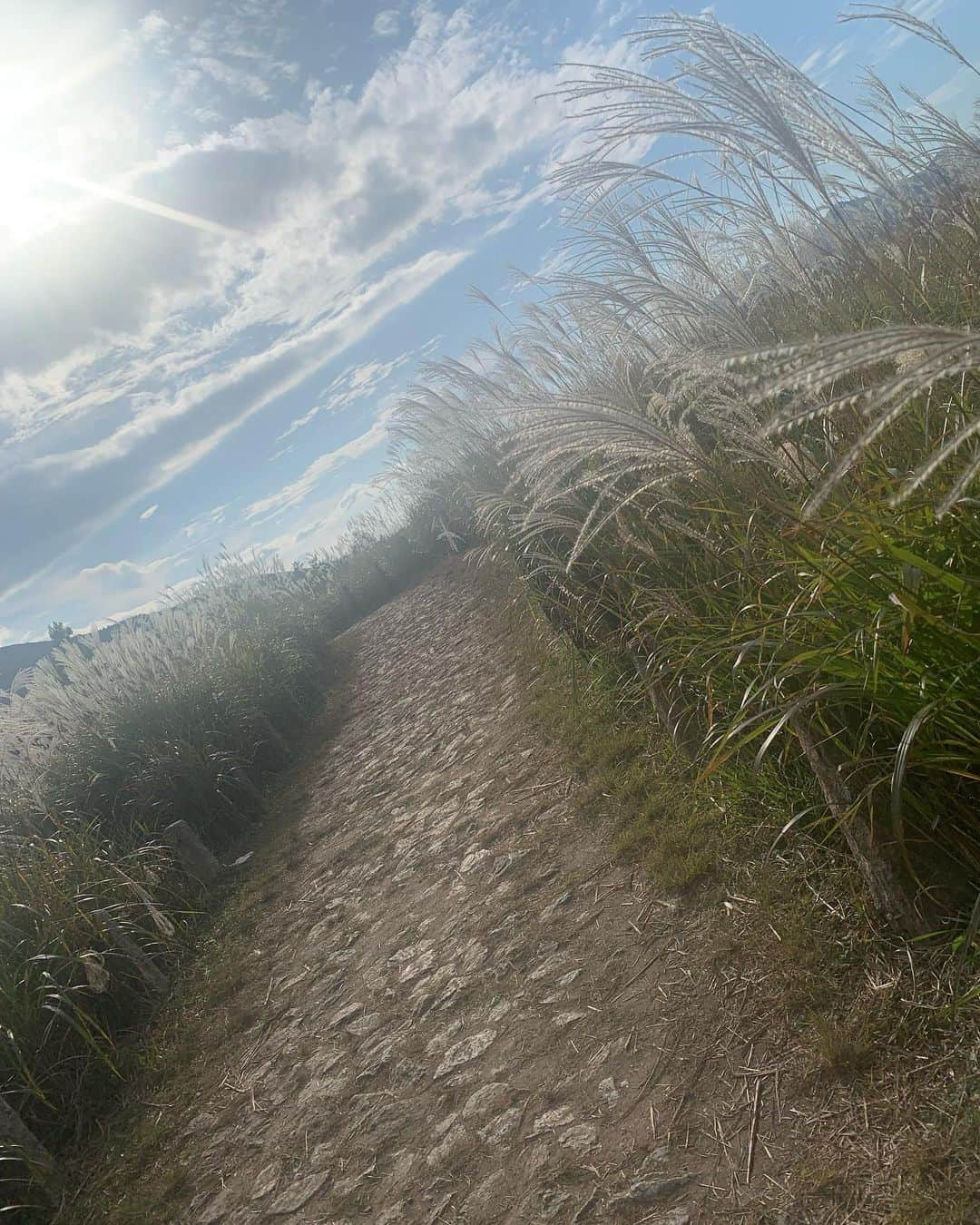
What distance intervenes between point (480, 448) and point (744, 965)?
7.83 meters

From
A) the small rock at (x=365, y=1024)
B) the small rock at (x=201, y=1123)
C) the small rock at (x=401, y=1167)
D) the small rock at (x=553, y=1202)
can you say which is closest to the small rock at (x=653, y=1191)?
the small rock at (x=553, y=1202)

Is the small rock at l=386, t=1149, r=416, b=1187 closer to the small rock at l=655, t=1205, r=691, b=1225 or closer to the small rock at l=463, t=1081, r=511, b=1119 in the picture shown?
the small rock at l=463, t=1081, r=511, b=1119

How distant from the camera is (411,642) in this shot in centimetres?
989

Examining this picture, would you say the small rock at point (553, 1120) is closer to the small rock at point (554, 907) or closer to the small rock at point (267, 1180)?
the small rock at point (554, 907)

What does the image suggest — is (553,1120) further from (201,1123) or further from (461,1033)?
(201,1123)

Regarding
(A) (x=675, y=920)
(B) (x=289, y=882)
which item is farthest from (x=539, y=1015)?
(B) (x=289, y=882)

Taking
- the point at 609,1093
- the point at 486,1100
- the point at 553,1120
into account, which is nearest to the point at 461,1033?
the point at 486,1100

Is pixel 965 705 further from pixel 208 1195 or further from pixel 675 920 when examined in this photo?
pixel 208 1195

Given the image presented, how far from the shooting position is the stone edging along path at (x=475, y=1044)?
77.7 inches

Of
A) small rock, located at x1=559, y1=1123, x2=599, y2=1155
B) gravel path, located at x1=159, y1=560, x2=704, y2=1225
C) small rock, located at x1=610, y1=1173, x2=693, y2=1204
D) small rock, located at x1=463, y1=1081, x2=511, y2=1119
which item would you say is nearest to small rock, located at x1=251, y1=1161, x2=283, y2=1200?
gravel path, located at x1=159, y1=560, x2=704, y2=1225

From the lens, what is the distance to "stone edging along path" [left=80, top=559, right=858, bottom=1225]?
1975 millimetres

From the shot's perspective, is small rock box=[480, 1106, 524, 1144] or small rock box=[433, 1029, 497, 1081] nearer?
small rock box=[480, 1106, 524, 1144]

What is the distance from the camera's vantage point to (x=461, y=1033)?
107 inches

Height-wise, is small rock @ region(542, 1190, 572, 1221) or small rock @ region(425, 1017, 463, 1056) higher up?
small rock @ region(425, 1017, 463, 1056)
